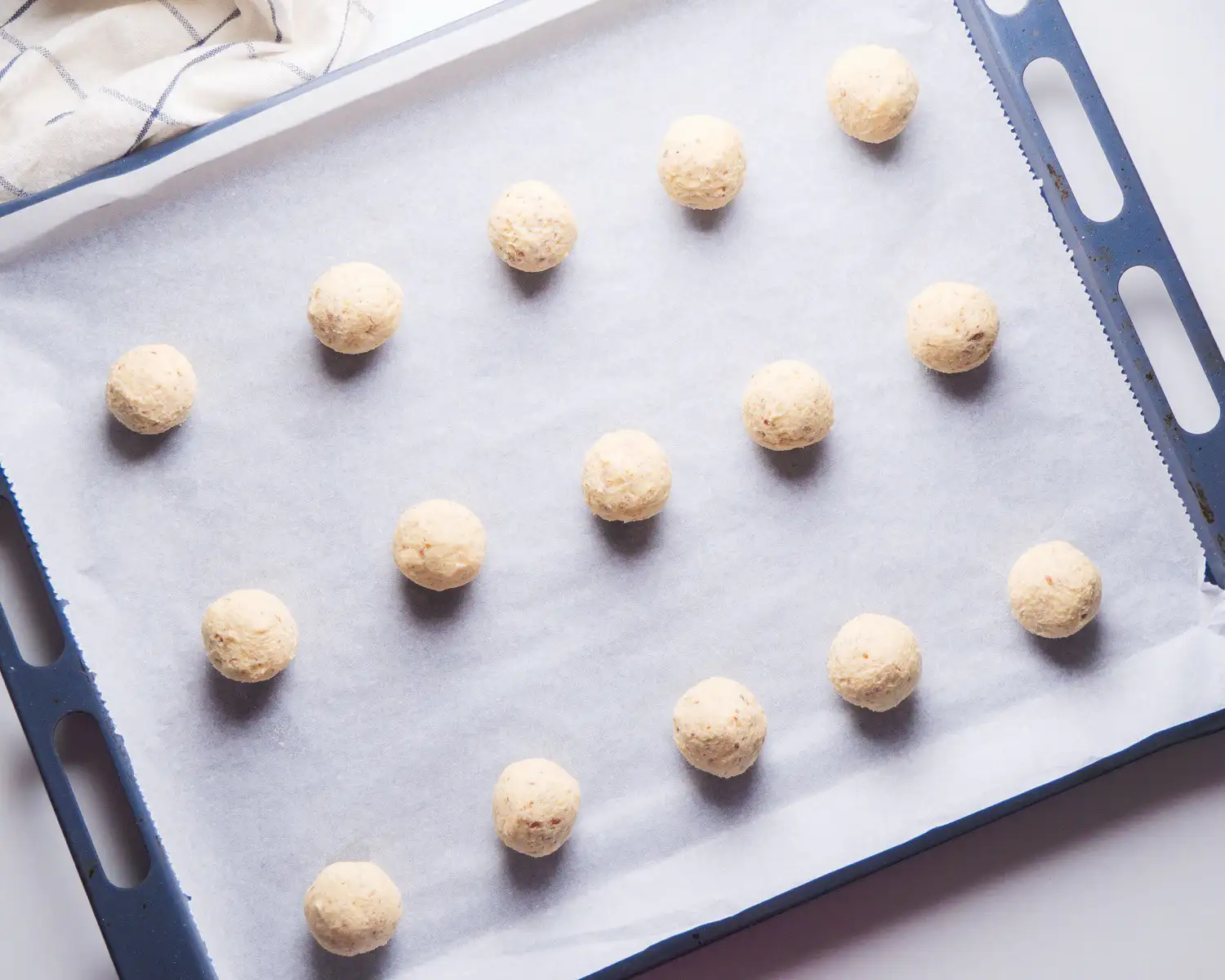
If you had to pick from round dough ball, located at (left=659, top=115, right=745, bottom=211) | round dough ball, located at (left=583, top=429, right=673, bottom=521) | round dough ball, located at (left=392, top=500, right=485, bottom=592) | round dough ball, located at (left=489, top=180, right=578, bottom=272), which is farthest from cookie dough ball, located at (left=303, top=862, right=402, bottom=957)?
round dough ball, located at (left=659, top=115, right=745, bottom=211)

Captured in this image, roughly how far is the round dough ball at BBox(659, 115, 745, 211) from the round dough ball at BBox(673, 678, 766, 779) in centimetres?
59

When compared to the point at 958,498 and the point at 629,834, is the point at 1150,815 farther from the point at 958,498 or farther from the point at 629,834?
the point at 629,834

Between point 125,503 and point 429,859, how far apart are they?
573 mm

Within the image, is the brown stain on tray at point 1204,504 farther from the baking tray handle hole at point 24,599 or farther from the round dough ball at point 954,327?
the baking tray handle hole at point 24,599

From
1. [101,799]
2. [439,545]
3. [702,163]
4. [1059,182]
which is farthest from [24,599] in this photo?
[1059,182]

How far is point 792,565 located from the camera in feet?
4.75

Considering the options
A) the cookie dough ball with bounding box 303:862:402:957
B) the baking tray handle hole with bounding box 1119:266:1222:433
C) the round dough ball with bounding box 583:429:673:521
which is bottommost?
the cookie dough ball with bounding box 303:862:402:957

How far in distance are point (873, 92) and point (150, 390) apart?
3.06ft

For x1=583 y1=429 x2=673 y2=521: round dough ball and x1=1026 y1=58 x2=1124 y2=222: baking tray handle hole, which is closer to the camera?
x1=583 y1=429 x2=673 y2=521: round dough ball

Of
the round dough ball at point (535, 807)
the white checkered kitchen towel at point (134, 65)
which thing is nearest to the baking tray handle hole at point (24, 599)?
the white checkered kitchen towel at point (134, 65)

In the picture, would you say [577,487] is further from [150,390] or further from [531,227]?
[150,390]

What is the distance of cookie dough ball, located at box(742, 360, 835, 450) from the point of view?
4.58 feet

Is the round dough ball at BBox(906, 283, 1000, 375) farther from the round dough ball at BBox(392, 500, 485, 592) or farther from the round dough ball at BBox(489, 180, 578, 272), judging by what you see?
the round dough ball at BBox(392, 500, 485, 592)

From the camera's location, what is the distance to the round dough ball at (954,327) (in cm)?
140
